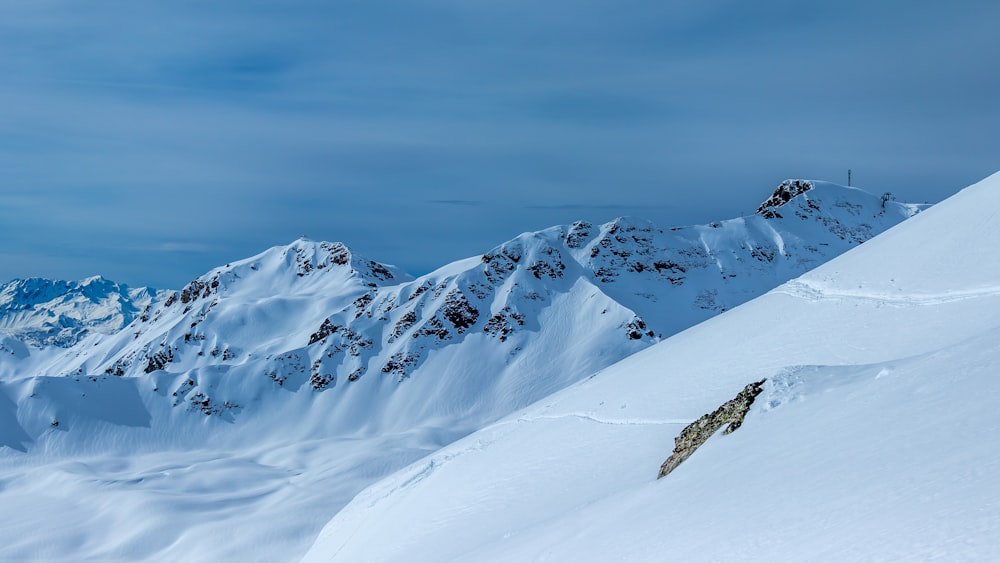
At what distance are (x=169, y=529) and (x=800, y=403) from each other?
107544mm

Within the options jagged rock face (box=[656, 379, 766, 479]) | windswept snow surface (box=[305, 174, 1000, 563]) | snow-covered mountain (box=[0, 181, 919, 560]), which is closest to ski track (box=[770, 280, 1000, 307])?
windswept snow surface (box=[305, 174, 1000, 563])

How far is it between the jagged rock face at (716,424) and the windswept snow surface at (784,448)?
37 cm

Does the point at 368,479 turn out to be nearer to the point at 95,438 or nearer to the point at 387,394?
the point at 387,394

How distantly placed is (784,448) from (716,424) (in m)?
4.48

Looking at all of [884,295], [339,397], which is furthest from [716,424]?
[339,397]

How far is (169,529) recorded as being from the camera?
366 feet

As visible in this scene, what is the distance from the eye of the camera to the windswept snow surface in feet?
43.6

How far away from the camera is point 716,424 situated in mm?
22484

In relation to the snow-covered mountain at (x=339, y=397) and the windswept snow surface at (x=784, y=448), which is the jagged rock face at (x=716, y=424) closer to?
the windswept snow surface at (x=784, y=448)

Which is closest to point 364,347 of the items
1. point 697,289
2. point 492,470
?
point 697,289

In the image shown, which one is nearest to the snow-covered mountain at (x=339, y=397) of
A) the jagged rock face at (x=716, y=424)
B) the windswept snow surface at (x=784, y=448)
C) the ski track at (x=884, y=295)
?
the windswept snow surface at (x=784, y=448)

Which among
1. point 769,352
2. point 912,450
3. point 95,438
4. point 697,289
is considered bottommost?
point 95,438

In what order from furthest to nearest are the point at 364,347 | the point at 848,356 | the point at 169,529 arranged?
1. the point at 364,347
2. the point at 169,529
3. the point at 848,356

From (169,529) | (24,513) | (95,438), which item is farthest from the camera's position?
(95,438)
